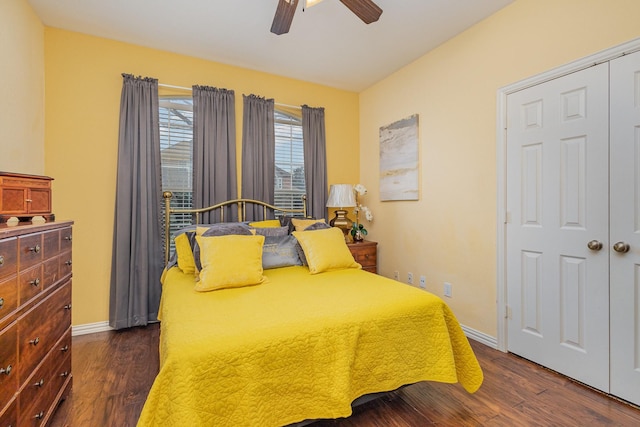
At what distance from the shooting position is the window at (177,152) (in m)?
3.08

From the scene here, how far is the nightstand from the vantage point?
3502 mm

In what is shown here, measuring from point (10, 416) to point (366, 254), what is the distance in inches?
118

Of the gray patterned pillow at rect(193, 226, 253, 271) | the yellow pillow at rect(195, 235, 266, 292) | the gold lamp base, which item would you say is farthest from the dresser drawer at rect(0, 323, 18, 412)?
the gold lamp base

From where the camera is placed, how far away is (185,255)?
247cm

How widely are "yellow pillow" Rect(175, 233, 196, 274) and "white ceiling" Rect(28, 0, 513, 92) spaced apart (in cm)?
183

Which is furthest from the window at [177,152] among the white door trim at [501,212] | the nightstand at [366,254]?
the white door trim at [501,212]

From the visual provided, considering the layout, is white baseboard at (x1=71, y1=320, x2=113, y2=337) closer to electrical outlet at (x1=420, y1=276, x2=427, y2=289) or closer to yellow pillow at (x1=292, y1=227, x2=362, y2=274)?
yellow pillow at (x1=292, y1=227, x2=362, y2=274)

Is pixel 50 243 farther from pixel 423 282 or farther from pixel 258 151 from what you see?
pixel 423 282

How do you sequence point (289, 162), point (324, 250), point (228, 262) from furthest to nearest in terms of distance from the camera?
point (289, 162) → point (324, 250) → point (228, 262)

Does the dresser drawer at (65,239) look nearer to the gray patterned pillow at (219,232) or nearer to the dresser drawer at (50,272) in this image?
the dresser drawer at (50,272)

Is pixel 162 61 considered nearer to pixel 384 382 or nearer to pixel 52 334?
pixel 52 334

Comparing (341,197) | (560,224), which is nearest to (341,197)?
(341,197)

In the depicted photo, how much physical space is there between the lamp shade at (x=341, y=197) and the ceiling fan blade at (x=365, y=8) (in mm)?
1879

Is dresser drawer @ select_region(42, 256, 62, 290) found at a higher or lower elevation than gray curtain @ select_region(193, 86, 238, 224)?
lower
